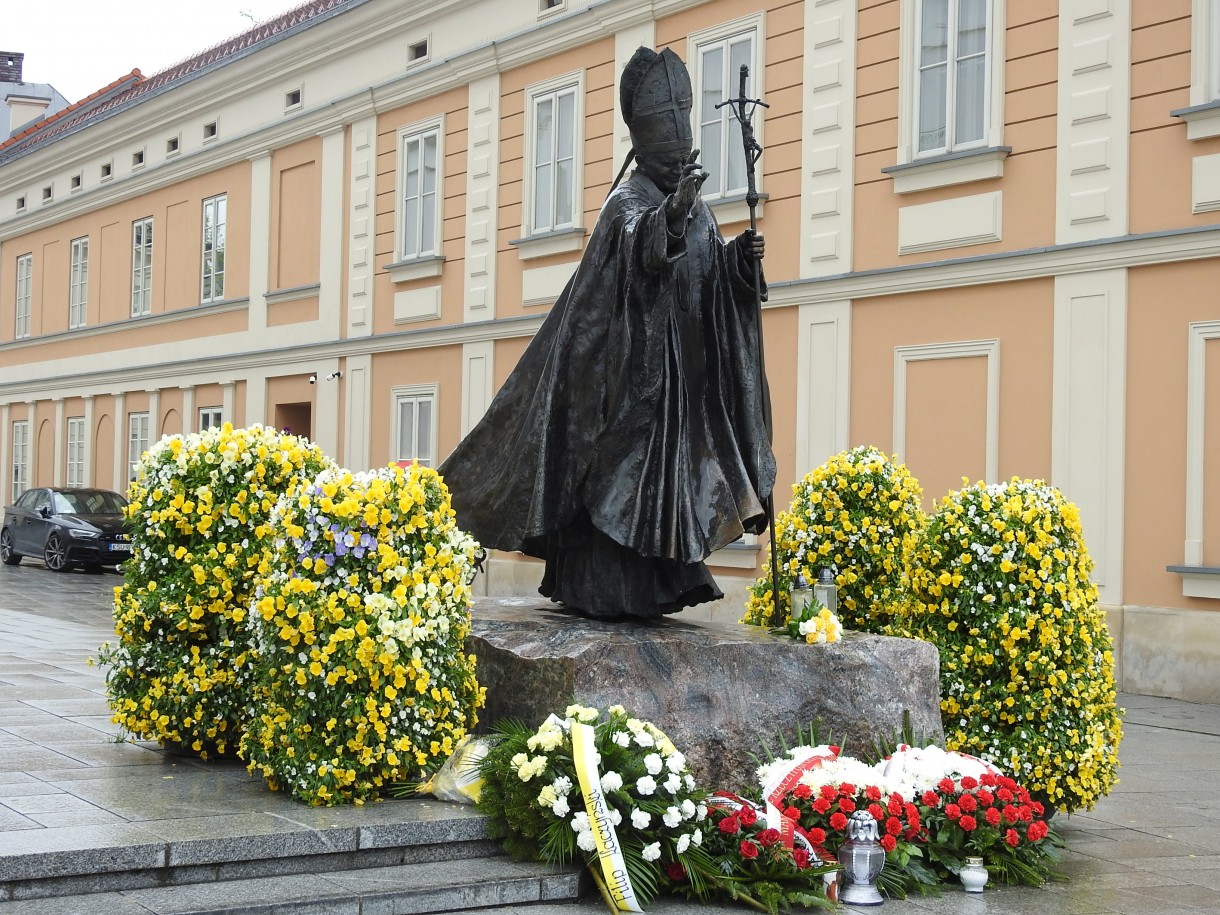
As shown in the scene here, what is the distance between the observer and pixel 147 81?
30.9 m

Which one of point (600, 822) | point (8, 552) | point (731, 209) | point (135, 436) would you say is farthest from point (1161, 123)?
point (8, 552)

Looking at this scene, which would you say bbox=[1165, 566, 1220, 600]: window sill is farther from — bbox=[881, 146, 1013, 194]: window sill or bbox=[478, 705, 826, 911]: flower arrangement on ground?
bbox=[478, 705, 826, 911]: flower arrangement on ground

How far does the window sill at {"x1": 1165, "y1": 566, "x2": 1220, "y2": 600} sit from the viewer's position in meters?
11.8

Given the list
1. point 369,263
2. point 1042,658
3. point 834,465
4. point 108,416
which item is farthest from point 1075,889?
point 108,416

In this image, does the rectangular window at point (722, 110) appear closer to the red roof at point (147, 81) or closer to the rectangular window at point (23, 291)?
the red roof at point (147, 81)

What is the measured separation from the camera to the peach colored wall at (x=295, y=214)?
23.1 meters

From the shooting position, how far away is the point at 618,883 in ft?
17.5

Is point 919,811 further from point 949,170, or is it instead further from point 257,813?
point 949,170

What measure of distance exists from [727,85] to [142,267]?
14.9 m

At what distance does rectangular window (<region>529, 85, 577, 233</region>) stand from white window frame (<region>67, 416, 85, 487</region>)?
1437cm

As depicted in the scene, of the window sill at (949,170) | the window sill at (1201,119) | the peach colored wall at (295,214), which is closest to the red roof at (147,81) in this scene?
the peach colored wall at (295,214)

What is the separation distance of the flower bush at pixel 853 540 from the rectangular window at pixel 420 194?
13.5 meters

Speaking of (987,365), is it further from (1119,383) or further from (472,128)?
(472,128)

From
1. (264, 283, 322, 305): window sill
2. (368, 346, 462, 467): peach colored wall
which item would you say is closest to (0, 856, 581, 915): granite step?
(368, 346, 462, 467): peach colored wall
